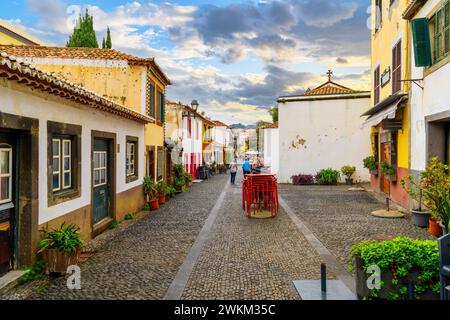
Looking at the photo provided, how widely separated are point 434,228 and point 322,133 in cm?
1535

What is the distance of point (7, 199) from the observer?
6.18 metres

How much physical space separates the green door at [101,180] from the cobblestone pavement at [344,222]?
18.5 feet

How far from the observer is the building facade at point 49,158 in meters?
6.00

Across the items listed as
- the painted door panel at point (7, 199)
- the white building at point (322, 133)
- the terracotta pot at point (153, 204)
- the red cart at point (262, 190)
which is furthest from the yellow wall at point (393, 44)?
the painted door panel at point (7, 199)

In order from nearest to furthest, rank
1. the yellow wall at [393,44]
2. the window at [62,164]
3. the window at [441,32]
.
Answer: the window at [62,164] → the window at [441,32] → the yellow wall at [393,44]

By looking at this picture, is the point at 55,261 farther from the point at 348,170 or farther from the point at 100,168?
the point at 348,170

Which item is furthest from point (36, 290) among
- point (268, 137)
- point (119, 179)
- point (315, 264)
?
point (268, 137)

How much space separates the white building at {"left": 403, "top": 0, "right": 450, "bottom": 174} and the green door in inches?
344

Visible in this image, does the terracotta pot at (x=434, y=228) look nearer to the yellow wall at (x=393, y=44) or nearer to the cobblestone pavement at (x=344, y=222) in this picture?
the cobblestone pavement at (x=344, y=222)

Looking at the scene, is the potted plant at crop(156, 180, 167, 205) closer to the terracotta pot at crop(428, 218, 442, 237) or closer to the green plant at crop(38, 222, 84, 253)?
the green plant at crop(38, 222, 84, 253)

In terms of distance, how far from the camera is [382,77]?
1559cm

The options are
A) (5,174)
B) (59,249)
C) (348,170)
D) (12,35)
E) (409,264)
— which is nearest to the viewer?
(409,264)

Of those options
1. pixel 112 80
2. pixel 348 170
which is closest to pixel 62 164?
pixel 112 80

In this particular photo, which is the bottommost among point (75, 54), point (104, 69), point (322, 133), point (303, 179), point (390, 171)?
point (303, 179)
